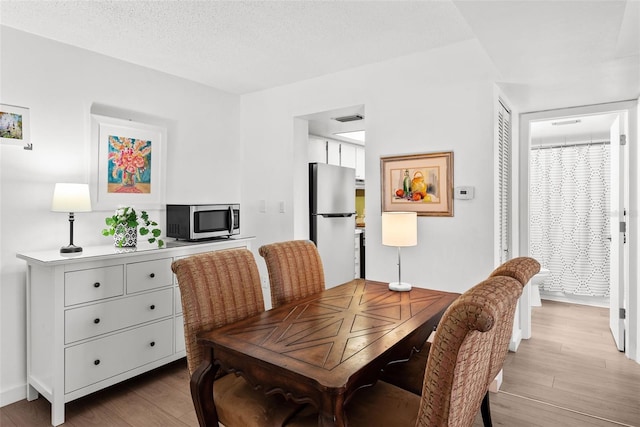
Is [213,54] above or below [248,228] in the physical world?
above

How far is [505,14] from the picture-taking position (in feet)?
5.56

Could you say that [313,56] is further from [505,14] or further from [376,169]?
[505,14]

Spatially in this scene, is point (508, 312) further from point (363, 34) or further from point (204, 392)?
point (363, 34)

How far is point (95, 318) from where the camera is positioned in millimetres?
2357

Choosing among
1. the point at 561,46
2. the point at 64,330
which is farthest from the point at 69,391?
the point at 561,46

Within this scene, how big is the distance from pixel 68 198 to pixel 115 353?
40.5 inches

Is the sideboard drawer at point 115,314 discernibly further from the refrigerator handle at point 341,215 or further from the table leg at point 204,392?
the refrigerator handle at point 341,215

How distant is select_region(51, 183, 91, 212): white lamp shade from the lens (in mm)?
2369

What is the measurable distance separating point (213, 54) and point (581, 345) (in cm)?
389

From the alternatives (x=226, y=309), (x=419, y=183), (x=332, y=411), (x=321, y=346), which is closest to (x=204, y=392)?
(x=226, y=309)

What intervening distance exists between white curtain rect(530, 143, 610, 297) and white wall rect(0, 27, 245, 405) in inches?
169

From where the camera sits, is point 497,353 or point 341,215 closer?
point 497,353

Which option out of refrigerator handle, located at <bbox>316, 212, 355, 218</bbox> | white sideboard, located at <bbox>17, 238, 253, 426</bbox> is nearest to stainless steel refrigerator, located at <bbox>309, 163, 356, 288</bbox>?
refrigerator handle, located at <bbox>316, 212, 355, 218</bbox>

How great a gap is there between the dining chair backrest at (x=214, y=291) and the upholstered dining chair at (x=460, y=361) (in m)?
0.61
